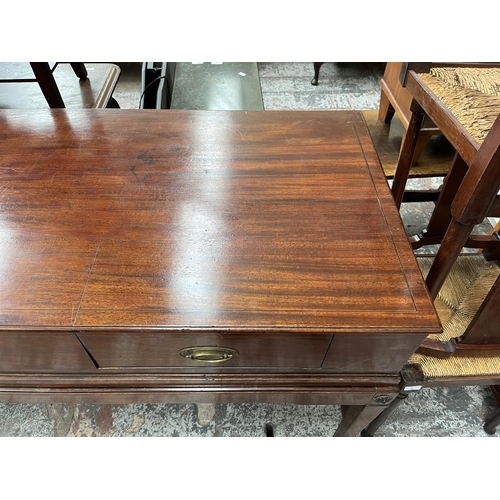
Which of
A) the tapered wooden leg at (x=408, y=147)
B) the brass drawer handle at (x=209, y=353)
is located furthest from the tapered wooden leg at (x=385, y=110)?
the brass drawer handle at (x=209, y=353)

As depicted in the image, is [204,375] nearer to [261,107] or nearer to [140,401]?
[140,401]

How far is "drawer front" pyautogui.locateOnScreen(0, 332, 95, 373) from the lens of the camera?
51cm

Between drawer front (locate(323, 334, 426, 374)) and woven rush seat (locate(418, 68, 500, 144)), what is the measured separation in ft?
1.06

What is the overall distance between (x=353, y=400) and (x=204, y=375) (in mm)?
282

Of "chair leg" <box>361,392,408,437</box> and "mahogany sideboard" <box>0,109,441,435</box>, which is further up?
"mahogany sideboard" <box>0,109,441,435</box>

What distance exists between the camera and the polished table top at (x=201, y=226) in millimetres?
505

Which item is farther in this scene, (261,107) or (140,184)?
(261,107)

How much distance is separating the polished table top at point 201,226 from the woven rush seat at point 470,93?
0.16 meters

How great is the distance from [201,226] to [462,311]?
0.61 meters

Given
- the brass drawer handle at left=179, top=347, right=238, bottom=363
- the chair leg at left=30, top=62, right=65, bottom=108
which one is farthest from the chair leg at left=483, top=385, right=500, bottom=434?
the chair leg at left=30, top=62, right=65, bottom=108

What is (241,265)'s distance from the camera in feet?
1.83

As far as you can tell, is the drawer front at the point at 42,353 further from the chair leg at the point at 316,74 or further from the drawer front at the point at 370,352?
the chair leg at the point at 316,74

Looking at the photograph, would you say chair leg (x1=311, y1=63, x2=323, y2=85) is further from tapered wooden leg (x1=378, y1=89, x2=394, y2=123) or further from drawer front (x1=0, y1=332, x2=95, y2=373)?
drawer front (x1=0, y1=332, x2=95, y2=373)
